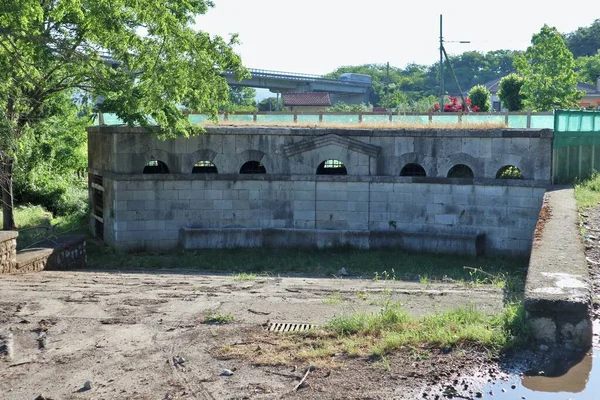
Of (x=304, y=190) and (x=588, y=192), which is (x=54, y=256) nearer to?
(x=304, y=190)

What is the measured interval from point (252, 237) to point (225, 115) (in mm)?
4264

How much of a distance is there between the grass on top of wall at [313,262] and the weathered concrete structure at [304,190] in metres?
0.36

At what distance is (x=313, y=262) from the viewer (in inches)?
788

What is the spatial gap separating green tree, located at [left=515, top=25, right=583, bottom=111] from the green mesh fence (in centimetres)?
2381

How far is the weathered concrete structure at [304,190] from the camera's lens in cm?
2006

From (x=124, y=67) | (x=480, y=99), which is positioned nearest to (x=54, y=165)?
(x=124, y=67)

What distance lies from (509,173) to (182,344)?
13.6 metres

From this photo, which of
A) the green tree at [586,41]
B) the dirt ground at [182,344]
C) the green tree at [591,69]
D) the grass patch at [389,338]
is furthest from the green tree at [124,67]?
the green tree at [586,41]

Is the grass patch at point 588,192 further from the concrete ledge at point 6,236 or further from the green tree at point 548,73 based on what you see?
the green tree at point 548,73

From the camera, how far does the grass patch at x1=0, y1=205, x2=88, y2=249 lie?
22.6m

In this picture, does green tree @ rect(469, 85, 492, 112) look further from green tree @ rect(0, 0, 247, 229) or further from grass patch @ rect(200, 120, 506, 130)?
green tree @ rect(0, 0, 247, 229)

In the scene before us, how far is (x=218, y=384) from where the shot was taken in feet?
23.3

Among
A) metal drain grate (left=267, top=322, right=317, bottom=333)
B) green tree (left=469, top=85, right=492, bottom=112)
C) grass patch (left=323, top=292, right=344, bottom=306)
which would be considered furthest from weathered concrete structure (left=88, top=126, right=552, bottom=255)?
green tree (left=469, top=85, right=492, bottom=112)

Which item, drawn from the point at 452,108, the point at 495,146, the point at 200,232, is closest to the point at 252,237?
the point at 200,232
